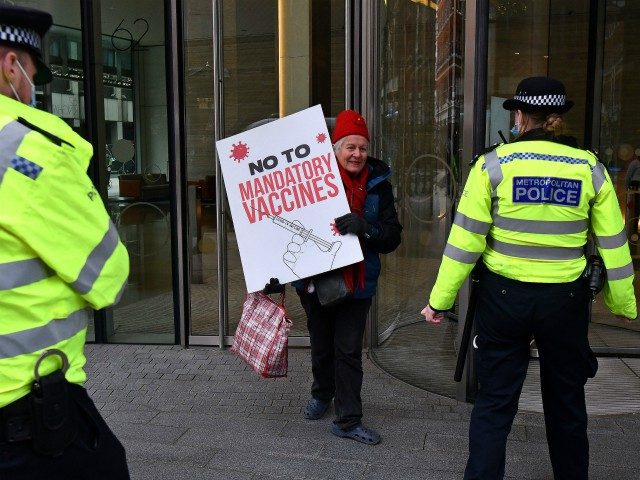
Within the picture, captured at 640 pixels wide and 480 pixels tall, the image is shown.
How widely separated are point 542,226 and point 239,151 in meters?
1.82

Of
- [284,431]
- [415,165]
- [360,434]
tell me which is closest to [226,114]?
[415,165]

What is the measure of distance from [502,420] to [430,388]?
5.78 feet

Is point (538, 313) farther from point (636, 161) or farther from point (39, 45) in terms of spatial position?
point (636, 161)

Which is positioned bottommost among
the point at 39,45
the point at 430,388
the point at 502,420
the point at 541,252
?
→ the point at 430,388

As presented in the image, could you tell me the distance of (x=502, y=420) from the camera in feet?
10.2

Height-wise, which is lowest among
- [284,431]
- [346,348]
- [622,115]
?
[284,431]

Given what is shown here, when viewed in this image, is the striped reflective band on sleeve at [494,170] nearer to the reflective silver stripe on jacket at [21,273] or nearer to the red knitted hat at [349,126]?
the red knitted hat at [349,126]

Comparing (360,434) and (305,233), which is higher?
(305,233)

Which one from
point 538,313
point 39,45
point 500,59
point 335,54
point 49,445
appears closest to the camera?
point 49,445

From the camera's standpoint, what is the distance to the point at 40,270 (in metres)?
1.79

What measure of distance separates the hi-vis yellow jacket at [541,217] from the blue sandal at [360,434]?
4.39 ft

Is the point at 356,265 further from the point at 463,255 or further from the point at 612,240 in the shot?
the point at 612,240

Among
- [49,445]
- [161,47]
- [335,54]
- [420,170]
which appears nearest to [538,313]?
[49,445]

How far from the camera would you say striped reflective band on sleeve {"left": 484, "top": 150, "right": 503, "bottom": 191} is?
9.86 feet
